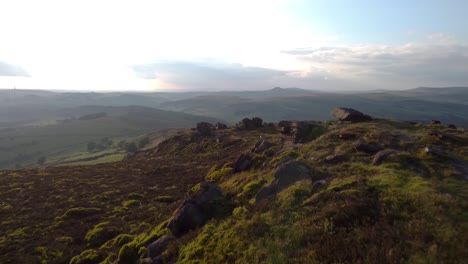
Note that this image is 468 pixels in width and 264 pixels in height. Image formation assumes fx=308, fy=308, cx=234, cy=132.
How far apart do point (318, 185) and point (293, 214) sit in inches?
186

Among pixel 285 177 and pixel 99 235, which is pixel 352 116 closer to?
pixel 285 177

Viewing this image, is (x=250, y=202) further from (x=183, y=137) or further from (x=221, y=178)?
(x=183, y=137)

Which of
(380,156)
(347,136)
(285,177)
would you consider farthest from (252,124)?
(285,177)

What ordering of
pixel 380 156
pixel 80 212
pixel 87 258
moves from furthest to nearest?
pixel 80 212, pixel 380 156, pixel 87 258

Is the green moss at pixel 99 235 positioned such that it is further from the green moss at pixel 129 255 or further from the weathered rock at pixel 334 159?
the weathered rock at pixel 334 159

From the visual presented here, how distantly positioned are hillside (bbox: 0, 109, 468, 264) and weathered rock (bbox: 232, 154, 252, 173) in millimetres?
254

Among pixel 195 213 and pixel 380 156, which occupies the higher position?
pixel 380 156

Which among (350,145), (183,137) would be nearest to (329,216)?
(350,145)

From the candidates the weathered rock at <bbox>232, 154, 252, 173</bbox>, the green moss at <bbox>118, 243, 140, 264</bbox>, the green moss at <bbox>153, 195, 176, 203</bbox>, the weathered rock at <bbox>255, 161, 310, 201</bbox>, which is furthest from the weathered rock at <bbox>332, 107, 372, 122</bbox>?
the green moss at <bbox>118, 243, 140, 264</bbox>

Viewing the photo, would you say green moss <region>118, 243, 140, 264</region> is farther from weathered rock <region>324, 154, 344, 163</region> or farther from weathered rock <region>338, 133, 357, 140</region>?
weathered rock <region>338, 133, 357, 140</region>

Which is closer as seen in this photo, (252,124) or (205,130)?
(252,124)

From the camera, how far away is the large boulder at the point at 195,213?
24188mm

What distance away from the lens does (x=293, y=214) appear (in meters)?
19.9

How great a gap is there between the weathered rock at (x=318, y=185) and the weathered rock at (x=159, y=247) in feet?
37.3
